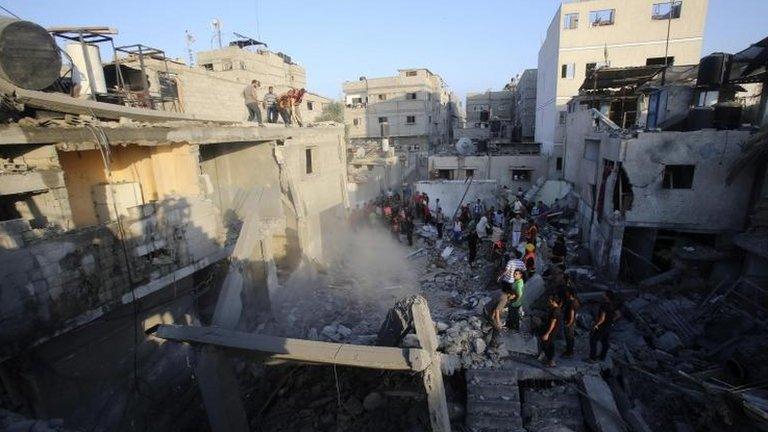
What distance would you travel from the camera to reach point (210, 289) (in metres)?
9.35

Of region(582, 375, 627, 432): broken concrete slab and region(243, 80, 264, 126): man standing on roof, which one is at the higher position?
region(243, 80, 264, 126): man standing on roof

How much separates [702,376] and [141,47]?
1452 centimetres

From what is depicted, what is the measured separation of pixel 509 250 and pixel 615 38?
19971 mm

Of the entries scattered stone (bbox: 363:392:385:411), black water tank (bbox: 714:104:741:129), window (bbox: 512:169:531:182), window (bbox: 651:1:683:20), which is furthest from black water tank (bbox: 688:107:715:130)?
window (bbox: 651:1:683:20)

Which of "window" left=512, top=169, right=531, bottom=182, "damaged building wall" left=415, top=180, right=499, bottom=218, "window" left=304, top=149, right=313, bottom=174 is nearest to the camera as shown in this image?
"window" left=304, top=149, right=313, bottom=174

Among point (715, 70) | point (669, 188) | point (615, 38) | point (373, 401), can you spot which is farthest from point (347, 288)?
point (615, 38)

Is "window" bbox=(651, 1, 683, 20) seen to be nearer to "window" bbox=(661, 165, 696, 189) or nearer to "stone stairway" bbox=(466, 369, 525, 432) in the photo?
"window" bbox=(661, 165, 696, 189)

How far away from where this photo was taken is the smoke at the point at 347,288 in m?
9.63


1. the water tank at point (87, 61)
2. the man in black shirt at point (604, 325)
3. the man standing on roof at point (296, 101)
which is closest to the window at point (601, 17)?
the man standing on roof at point (296, 101)

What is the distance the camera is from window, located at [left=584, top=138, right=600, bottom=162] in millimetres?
14625

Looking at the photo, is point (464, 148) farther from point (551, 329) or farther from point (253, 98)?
point (551, 329)

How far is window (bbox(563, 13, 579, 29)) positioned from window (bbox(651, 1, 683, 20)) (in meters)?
4.19

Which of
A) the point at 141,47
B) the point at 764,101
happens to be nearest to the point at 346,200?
the point at 141,47

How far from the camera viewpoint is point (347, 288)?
11.7 meters
